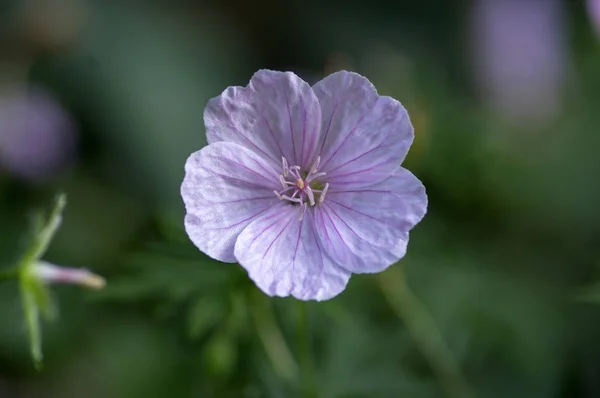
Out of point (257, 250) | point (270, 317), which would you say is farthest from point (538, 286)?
point (257, 250)

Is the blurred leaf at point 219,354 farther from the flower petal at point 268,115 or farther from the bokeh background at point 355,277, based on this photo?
the flower petal at point 268,115

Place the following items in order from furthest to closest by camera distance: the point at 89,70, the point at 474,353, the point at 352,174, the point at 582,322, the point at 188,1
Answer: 1. the point at 188,1
2. the point at 89,70
3. the point at 582,322
4. the point at 474,353
5. the point at 352,174

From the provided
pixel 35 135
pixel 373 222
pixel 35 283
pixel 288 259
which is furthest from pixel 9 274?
pixel 35 135

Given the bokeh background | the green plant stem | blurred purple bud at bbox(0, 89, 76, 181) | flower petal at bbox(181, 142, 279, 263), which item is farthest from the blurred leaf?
blurred purple bud at bbox(0, 89, 76, 181)

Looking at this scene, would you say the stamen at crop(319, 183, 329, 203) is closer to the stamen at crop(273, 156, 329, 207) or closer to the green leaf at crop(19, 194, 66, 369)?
the stamen at crop(273, 156, 329, 207)

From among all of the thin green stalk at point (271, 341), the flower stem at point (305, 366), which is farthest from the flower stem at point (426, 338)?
the flower stem at point (305, 366)

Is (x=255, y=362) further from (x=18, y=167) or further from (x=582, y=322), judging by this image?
(x=18, y=167)

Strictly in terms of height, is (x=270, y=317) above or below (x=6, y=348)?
above
